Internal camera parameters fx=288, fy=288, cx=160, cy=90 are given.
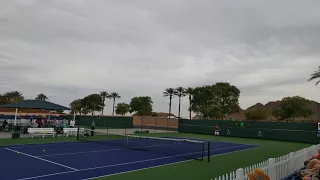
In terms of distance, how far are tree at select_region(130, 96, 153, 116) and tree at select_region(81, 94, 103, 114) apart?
12.9 m

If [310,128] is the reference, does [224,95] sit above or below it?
above

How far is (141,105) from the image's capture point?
9050 cm

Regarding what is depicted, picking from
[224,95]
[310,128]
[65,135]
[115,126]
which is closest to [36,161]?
[65,135]

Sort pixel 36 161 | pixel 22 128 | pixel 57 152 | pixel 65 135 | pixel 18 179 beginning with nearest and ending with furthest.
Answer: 1. pixel 18 179
2. pixel 36 161
3. pixel 57 152
4. pixel 65 135
5. pixel 22 128

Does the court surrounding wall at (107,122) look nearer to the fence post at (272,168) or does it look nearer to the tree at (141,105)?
the fence post at (272,168)

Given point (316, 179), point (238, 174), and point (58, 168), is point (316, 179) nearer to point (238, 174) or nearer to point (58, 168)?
point (238, 174)

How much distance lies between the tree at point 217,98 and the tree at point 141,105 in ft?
49.3

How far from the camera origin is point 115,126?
142ft

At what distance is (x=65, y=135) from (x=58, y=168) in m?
16.0

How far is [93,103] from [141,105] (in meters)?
19.1

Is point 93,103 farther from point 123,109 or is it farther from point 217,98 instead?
point 217,98

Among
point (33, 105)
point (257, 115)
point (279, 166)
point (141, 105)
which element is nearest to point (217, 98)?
point (257, 115)

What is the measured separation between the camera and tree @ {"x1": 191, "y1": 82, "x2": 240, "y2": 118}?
80438mm

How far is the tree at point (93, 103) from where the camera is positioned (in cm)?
9906
